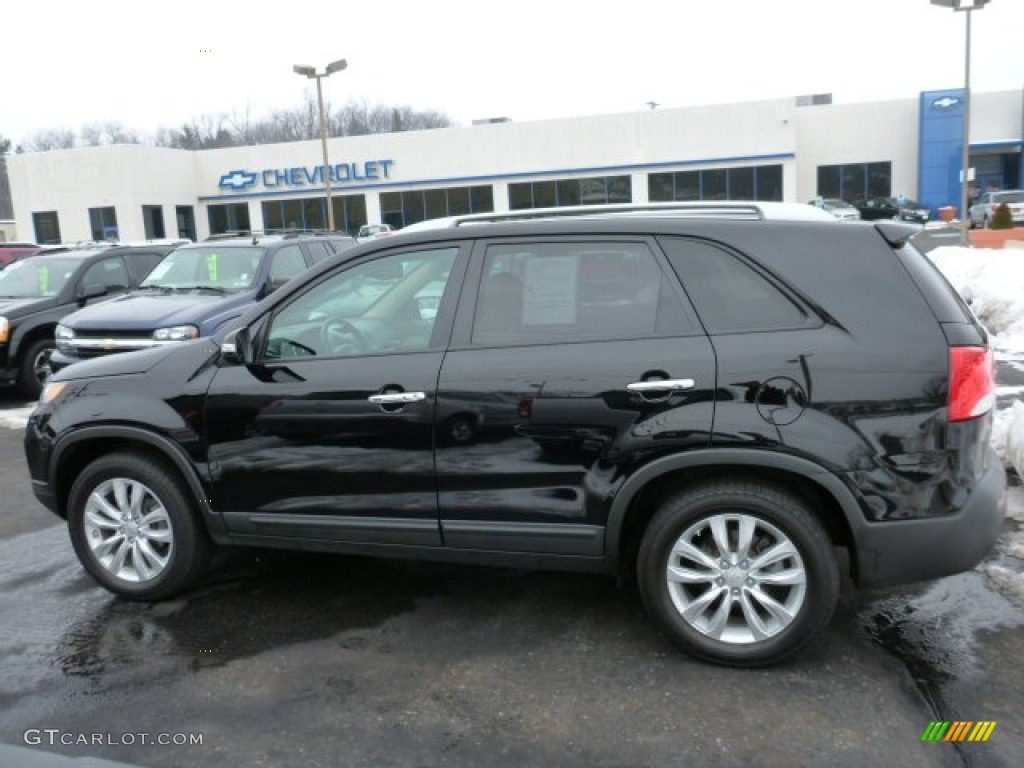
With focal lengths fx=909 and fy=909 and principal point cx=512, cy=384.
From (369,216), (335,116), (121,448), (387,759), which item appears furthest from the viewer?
(335,116)

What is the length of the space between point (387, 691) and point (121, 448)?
6.27 ft

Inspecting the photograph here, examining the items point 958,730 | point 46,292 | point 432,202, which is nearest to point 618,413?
point 958,730

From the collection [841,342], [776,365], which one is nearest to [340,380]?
[776,365]

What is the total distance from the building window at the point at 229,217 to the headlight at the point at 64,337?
41.7 m

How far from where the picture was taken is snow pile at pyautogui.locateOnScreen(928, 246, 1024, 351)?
11367mm

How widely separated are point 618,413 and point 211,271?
7.64 meters

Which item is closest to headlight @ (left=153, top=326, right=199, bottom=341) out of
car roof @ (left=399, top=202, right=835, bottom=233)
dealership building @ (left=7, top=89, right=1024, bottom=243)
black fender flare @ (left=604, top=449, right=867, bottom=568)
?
car roof @ (left=399, top=202, right=835, bottom=233)

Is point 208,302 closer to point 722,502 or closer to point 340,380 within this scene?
point 340,380

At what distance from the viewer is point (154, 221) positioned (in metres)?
47.2

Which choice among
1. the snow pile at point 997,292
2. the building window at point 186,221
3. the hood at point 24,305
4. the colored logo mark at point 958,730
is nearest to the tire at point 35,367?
the hood at point 24,305

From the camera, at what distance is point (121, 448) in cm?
446

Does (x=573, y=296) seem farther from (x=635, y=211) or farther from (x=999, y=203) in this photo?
(x=999, y=203)

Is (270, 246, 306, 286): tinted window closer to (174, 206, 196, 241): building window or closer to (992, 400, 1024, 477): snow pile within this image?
(992, 400, 1024, 477): snow pile

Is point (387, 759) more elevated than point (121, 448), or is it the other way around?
point (121, 448)
